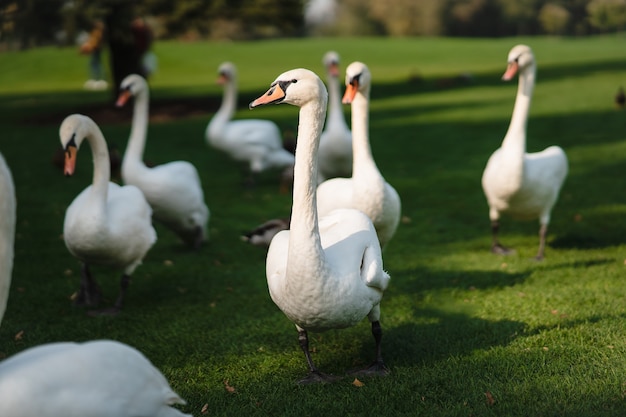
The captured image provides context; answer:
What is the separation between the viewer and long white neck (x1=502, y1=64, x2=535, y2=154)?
7164 millimetres

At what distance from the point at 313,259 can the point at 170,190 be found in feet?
12.5

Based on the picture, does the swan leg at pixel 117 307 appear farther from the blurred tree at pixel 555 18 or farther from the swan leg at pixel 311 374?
the blurred tree at pixel 555 18

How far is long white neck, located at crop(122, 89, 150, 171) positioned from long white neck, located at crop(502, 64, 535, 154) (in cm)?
376

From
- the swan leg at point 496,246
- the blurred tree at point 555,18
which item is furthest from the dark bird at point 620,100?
the blurred tree at point 555,18

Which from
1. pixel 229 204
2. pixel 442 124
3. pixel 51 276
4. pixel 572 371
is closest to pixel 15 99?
pixel 442 124

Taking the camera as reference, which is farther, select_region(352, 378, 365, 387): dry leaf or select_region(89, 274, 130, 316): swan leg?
select_region(89, 274, 130, 316): swan leg

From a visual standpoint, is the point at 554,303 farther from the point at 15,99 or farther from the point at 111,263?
the point at 15,99

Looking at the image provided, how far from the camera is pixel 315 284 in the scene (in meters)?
4.05

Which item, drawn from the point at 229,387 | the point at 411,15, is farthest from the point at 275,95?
the point at 411,15

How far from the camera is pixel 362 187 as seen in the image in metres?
5.86

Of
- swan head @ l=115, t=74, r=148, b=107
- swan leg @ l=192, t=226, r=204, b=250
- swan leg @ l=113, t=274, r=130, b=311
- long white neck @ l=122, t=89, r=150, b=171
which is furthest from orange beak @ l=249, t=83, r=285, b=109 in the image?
swan head @ l=115, t=74, r=148, b=107

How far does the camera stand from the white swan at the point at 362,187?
5.85 metres

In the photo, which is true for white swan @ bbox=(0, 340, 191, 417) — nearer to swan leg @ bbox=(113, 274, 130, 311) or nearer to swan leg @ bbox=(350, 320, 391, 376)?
swan leg @ bbox=(350, 320, 391, 376)

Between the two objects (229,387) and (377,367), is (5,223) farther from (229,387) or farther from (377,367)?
(377,367)
